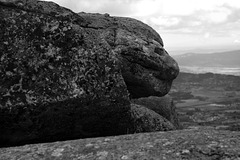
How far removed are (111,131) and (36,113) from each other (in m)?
3.97

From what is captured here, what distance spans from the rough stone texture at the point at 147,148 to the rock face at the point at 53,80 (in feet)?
6.75

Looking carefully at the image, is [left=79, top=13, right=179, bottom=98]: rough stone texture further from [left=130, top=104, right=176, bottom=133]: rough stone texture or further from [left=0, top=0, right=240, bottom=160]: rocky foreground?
[left=0, top=0, right=240, bottom=160]: rocky foreground

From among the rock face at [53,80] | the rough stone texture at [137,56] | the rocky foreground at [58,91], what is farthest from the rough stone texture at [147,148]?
the rough stone texture at [137,56]

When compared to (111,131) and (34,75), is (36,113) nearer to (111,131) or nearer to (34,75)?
(34,75)

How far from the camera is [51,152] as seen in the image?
1095 cm

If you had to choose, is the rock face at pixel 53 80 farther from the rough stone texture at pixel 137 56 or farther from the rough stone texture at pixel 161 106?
the rough stone texture at pixel 161 106

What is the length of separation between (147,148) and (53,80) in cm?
537

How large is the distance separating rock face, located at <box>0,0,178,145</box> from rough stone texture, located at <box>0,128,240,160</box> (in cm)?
206

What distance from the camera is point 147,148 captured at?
1046 cm

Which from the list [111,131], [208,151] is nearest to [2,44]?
[111,131]

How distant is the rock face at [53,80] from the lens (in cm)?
1312

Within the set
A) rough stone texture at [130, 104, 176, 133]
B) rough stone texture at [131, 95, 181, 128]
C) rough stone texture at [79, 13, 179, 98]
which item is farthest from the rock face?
rough stone texture at [131, 95, 181, 128]

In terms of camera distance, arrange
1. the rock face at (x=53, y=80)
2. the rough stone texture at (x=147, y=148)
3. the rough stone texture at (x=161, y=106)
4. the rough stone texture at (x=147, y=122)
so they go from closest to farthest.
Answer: the rough stone texture at (x=147, y=148), the rock face at (x=53, y=80), the rough stone texture at (x=147, y=122), the rough stone texture at (x=161, y=106)

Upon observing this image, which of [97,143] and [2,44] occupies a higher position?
[2,44]
